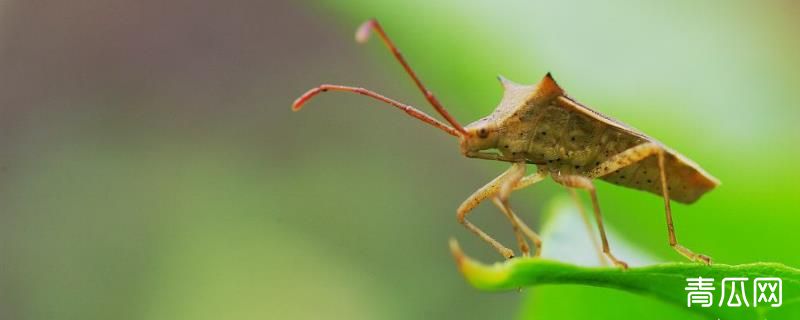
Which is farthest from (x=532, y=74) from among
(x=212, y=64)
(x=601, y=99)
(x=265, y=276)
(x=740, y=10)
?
(x=212, y=64)

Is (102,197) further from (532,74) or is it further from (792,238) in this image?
(792,238)

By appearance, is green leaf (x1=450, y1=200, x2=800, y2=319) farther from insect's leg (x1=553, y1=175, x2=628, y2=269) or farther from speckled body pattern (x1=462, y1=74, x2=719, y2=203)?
speckled body pattern (x1=462, y1=74, x2=719, y2=203)

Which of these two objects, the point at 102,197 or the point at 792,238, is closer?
the point at 792,238

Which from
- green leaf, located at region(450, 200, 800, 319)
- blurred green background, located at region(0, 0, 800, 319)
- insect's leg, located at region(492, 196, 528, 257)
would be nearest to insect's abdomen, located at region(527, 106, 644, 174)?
insect's leg, located at region(492, 196, 528, 257)

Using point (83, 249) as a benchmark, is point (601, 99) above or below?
above

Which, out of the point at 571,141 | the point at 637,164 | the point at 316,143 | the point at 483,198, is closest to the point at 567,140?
the point at 571,141

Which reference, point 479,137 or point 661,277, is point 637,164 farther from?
point 661,277

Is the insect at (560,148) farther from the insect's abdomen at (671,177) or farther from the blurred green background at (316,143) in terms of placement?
the blurred green background at (316,143)
